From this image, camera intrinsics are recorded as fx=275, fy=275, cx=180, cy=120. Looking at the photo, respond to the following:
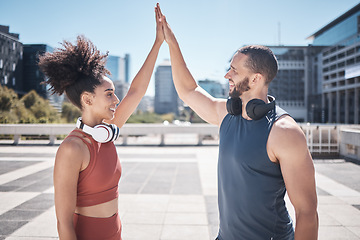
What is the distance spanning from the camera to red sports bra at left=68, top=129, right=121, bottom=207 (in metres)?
1.69

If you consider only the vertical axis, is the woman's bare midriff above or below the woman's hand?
below

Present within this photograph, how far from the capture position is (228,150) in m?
1.77

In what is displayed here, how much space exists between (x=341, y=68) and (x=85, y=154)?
8675 cm

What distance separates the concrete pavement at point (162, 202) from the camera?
389cm

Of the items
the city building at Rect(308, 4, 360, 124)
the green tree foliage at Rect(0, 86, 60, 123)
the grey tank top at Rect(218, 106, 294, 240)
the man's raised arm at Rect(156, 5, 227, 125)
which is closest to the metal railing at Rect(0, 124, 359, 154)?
the green tree foliage at Rect(0, 86, 60, 123)

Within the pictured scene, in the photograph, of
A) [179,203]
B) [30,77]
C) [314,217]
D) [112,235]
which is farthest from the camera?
[30,77]

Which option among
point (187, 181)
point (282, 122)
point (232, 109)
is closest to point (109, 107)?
point (232, 109)

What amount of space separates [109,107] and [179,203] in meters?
3.74

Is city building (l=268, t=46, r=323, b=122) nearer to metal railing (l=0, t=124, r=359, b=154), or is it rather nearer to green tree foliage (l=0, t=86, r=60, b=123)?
metal railing (l=0, t=124, r=359, b=154)

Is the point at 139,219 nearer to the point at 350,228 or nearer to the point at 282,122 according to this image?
the point at 350,228

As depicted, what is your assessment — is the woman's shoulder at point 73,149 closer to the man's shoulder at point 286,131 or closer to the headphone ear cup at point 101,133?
the headphone ear cup at point 101,133

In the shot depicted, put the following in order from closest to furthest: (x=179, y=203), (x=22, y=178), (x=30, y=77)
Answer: (x=179, y=203)
(x=30, y=77)
(x=22, y=178)

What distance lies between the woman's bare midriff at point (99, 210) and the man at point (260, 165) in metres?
0.76

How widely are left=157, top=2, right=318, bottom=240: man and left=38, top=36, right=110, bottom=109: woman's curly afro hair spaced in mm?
951
